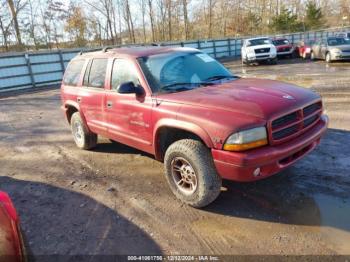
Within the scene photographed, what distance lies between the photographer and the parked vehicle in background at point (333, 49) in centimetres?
1748

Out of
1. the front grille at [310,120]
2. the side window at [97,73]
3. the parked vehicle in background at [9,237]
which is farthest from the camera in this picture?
the side window at [97,73]

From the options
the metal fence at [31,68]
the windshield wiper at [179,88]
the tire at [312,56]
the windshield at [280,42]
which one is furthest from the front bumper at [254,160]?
the windshield at [280,42]

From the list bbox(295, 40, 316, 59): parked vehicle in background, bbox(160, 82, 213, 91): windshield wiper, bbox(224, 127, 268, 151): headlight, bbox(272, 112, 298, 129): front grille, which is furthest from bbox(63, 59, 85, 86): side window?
bbox(295, 40, 316, 59): parked vehicle in background

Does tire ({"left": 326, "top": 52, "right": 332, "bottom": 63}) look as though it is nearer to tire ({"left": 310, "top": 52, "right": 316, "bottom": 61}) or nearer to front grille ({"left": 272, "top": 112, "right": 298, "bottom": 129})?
tire ({"left": 310, "top": 52, "right": 316, "bottom": 61})

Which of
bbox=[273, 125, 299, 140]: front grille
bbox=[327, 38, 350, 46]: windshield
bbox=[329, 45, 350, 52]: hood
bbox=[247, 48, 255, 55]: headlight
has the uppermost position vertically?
bbox=[327, 38, 350, 46]: windshield

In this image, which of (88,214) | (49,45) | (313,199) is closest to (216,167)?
(313,199)

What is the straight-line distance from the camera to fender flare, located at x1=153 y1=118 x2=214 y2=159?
3.45 metres

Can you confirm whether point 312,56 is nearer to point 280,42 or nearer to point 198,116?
point 280,42

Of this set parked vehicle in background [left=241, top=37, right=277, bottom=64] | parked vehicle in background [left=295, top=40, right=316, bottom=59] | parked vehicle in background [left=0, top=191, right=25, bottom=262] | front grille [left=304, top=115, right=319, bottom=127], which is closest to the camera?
parked vehicle in background [left=0, top=191, right=25, bottom=262]

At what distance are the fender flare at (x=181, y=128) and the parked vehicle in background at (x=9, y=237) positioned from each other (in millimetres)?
1909

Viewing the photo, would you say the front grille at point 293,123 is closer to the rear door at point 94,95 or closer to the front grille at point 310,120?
the front grille at point 310,120

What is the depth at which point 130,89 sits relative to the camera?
419cm

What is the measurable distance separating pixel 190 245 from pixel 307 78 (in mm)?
11581

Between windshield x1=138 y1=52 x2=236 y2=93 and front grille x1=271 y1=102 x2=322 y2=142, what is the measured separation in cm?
127
